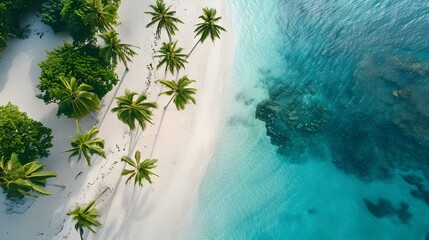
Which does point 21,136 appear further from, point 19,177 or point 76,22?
point 76,22

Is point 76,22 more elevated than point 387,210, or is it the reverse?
point 76,22

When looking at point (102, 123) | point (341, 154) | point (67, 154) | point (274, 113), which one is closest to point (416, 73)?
point (341, 154)

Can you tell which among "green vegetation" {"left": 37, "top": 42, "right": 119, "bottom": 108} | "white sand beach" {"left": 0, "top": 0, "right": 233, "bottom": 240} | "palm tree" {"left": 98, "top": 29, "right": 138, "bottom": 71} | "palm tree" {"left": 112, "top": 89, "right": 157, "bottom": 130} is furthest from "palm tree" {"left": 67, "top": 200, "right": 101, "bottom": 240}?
"palm tree" {"left": 98, "top": 29, "right": 138, "bottom": 71}

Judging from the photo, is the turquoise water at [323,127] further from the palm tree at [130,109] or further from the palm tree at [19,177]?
the palm tree at [19,177]

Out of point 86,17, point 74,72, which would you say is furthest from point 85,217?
point 86,17

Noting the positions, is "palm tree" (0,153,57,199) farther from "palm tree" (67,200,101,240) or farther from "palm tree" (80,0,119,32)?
"palm tree" (80,0,119,32)

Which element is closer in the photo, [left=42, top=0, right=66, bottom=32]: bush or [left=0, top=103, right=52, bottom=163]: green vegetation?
[left=0, top=103, right=52, bottom=163]: green vegetation
